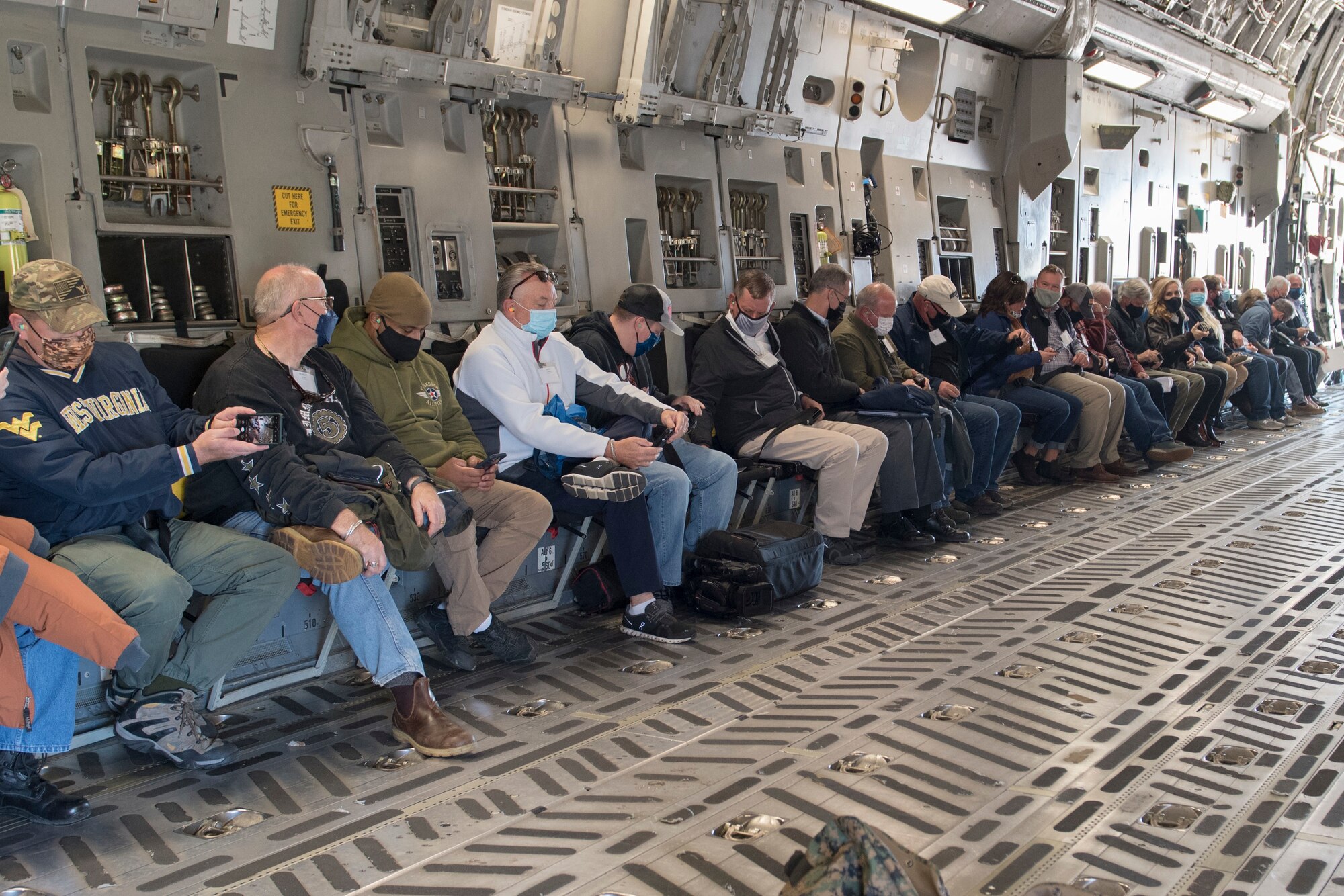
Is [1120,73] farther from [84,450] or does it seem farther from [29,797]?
[29,797]

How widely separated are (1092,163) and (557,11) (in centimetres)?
800

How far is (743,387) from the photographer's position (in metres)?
6.29

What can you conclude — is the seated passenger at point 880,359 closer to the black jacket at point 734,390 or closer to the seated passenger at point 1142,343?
the black jacket at point 734,390

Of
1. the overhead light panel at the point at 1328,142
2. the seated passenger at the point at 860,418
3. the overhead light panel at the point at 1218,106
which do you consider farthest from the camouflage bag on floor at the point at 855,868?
the overhead light panel at the point at 1328,142

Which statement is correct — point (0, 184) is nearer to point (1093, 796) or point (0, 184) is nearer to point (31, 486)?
point (31, 486)

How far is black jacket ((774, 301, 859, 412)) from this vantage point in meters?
6.67

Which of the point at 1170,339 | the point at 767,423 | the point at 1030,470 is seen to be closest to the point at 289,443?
the point at 767,423

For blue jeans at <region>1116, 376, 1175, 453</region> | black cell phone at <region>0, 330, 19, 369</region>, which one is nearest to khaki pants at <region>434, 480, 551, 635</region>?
black cell phone at <region>0, 330, 19, 369</region>

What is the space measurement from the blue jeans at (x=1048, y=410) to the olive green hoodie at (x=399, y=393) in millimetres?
5065

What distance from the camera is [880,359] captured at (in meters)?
7.22

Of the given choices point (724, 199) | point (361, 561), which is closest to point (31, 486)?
point (361, 561)

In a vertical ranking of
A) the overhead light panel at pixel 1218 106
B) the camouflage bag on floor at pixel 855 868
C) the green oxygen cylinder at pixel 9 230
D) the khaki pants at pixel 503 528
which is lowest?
the camouflage bag on floor at pixel 855 868

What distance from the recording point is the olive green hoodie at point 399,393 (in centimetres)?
456

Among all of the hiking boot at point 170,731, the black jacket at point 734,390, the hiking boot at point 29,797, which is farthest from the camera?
the black jacket at point 734,390
